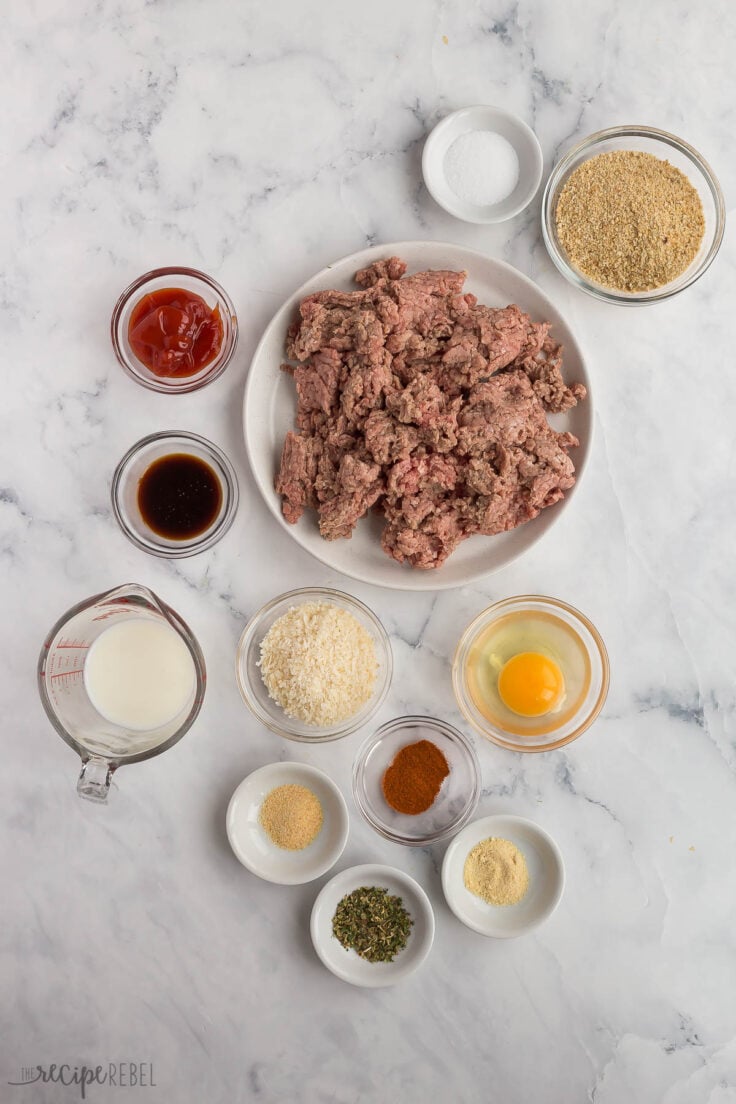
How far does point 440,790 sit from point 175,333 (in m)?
2.03

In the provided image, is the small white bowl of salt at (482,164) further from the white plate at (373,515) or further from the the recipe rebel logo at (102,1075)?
the the recipe rebel logo at (102,1075)

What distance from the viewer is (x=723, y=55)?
319 centimetres

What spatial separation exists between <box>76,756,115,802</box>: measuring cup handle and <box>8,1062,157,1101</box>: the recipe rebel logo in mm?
1235

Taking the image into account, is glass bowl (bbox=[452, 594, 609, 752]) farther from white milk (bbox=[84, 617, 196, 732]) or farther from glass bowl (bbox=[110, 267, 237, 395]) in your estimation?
glass bowl (bbox=[110, 267, 237, 395])

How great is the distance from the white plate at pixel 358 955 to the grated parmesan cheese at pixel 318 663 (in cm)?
61

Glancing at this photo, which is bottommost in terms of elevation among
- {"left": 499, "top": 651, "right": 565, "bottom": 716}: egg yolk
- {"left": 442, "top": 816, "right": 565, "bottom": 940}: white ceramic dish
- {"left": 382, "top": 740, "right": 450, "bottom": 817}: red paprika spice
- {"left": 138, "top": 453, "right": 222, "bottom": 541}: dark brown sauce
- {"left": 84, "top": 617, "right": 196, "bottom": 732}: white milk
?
{"left": 442, "top": 816, "right": 565, "bottom": 940}: white ceramic dish

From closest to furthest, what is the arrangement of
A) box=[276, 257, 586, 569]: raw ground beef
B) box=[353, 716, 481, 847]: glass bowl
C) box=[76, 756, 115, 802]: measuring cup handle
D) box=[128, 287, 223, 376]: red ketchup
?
box=[76, 756, 115, 802]: measuring cup handle, box=[276, 257, 586, 569]: raw ground beef, box=[128, 287, 223, 376]: red ketchup, box=[353, 716, 481, 847]: glass bowl

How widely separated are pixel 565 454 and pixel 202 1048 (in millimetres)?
2732

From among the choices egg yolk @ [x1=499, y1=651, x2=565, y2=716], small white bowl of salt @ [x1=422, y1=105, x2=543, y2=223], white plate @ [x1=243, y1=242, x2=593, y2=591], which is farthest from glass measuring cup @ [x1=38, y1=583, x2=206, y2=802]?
small white bowl of salt @ [x1=422, y1=105, x2=543, y2=223]

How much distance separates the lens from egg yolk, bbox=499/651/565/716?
3018 mm

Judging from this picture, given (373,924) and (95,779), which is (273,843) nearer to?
(373,924)

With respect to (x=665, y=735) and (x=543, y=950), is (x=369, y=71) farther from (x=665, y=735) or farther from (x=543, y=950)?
(x=543, y=950)

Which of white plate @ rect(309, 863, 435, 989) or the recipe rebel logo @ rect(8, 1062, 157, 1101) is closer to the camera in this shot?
white plate @ rect(309, 863, 435, 989)

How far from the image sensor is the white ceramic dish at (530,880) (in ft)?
9.95
